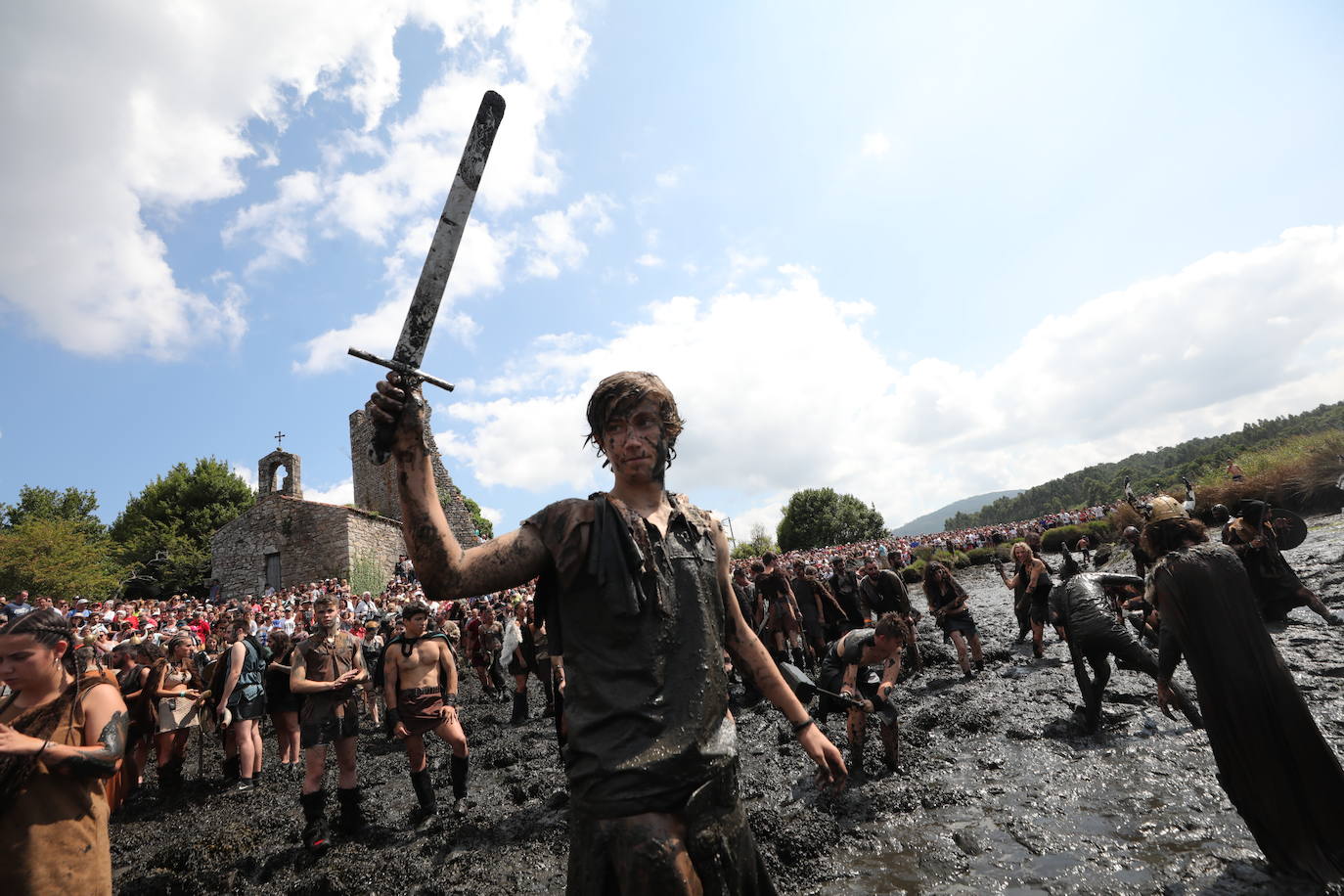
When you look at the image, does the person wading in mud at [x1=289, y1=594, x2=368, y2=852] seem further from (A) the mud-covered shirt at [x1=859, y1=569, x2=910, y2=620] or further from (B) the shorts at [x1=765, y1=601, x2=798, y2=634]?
(A) the mud-covered shirt at [x1=859, y1=569, x2=910, y2=620]

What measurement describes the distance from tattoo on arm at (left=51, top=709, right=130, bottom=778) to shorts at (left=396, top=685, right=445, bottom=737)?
3.53 metres

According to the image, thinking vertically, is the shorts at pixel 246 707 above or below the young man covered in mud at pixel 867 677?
above

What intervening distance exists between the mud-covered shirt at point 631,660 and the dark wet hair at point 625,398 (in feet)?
0.93

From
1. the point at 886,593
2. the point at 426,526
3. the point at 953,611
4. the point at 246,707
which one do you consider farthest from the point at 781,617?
the point at 426,526

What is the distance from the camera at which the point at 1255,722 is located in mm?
3623

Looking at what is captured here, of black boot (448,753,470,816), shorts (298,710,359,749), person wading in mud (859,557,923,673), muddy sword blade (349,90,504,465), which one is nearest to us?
muddy sword blade (349,90,504,465)

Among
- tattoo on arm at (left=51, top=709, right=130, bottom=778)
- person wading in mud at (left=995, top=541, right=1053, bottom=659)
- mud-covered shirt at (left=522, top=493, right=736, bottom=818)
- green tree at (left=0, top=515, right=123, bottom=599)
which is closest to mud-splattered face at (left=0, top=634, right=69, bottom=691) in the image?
tattoo on arm at (left=51, top=709, right=130, bottom=778)

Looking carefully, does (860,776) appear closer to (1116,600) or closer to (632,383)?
(632,383)

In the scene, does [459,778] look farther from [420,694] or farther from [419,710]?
[420,694]

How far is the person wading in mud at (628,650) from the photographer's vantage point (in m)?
1.45

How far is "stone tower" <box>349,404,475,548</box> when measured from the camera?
36.9m

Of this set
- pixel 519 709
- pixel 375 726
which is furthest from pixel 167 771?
pixel 519 709

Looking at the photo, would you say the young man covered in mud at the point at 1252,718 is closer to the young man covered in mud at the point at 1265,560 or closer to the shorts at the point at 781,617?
the young man covered in mud at the point at 1265,560

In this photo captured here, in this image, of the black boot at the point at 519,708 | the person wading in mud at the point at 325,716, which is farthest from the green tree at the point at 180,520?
the person wading in mud at the point at 325,716
